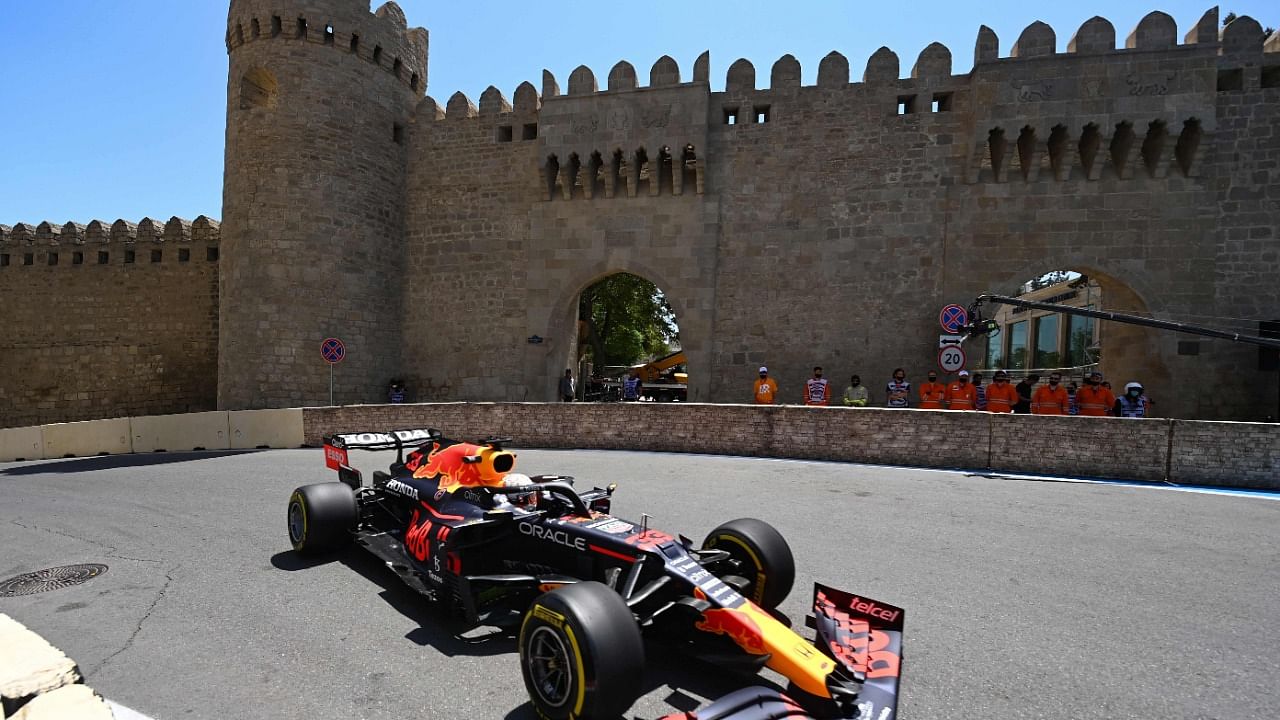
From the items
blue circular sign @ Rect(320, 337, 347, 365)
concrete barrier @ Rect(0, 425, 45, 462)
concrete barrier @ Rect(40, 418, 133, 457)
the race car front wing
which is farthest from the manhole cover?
concrete barrier @ Rect(0, 425, 45, 462)

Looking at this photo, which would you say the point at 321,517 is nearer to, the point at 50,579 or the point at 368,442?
the point at 368,442

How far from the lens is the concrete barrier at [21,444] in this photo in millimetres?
12773

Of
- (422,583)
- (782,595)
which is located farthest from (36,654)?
(782,595)

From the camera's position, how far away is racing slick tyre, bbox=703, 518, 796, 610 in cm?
337

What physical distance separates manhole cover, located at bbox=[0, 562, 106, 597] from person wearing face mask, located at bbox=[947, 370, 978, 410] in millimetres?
11668

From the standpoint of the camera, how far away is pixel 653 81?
15.8 m

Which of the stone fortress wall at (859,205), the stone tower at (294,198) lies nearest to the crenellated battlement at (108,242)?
the stone tower at (294,198)

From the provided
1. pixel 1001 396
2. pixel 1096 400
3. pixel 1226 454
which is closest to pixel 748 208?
pixel 1001 396

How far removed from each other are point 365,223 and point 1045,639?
17029mm

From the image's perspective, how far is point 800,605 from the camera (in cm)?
375

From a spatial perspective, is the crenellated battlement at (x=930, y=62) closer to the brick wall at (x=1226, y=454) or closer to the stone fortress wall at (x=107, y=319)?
the brick wall at (x=1226, y=454)

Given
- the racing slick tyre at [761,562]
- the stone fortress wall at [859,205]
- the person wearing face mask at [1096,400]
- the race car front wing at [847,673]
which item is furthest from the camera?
the stone fortress wall at [859,205]

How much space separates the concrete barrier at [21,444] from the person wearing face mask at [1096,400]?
2001 centimetres

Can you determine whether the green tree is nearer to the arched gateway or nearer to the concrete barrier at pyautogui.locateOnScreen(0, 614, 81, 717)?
the arched gateway
